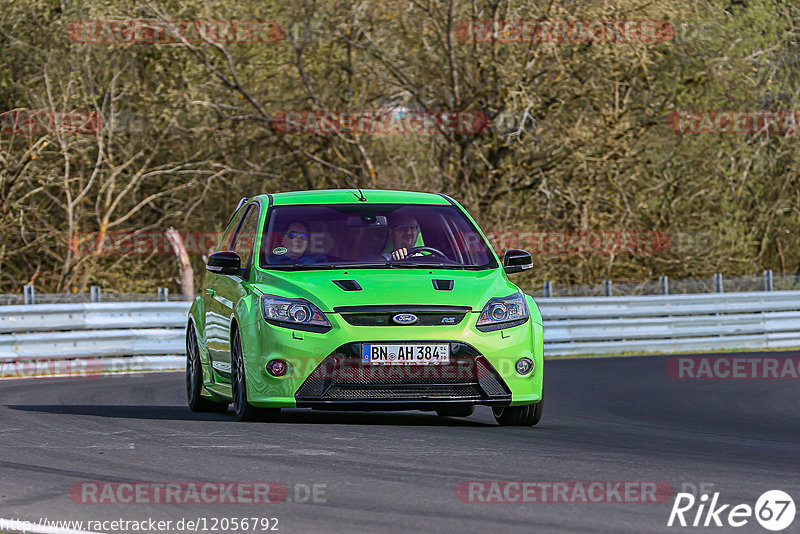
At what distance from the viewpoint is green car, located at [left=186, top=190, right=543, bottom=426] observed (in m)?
9.23

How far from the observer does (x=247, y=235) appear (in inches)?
440

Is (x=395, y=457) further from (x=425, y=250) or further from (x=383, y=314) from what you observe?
(x=425, y=250)

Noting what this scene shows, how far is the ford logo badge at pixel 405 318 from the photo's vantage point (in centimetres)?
925

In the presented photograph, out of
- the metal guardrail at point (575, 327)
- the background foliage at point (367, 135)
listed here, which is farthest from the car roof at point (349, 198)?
the background foliage at point (367, 135)

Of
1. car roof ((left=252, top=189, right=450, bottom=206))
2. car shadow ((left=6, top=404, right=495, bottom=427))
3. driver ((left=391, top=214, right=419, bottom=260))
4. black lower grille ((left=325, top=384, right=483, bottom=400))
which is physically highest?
car roof ((left=252, top=189, right=450, bottom=206))

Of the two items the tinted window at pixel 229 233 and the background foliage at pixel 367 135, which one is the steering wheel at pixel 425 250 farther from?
the background foliage at pixel 367 135

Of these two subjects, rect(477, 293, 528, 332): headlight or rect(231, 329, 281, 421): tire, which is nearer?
rect(477, 293, 528, 332): headlight
